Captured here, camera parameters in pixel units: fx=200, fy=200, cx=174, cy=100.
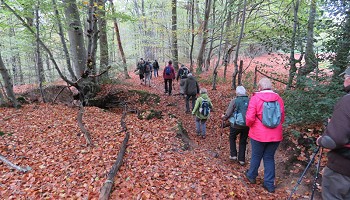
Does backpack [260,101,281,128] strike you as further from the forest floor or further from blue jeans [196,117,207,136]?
blue jeans [196,117,207,136]

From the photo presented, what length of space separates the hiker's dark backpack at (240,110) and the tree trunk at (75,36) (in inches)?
285

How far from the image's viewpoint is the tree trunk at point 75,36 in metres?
8.28

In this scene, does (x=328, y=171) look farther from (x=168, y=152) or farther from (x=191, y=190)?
(x=168, y=152)

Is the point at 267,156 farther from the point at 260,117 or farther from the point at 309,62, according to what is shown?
the point at 309,62

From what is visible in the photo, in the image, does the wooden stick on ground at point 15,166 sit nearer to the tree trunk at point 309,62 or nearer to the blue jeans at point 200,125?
the blue jeans at point 200,125

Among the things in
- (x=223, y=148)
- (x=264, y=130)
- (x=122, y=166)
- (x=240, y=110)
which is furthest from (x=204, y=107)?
(x=122, y=166)

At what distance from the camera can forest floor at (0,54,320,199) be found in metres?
3.60

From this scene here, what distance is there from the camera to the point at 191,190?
3.58 metres

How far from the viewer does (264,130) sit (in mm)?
3701

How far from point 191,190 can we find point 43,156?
12.1ft

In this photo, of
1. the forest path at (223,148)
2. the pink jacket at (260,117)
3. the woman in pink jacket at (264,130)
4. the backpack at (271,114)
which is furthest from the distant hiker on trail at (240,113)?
the backpack at (271,114)

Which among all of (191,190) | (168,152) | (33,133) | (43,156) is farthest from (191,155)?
(33,133)

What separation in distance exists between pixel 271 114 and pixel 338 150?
3.92 ft

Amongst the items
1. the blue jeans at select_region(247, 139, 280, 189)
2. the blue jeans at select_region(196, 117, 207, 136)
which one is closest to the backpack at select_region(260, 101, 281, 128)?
the blue jeans at select_region(247, 139, 280, 189)
